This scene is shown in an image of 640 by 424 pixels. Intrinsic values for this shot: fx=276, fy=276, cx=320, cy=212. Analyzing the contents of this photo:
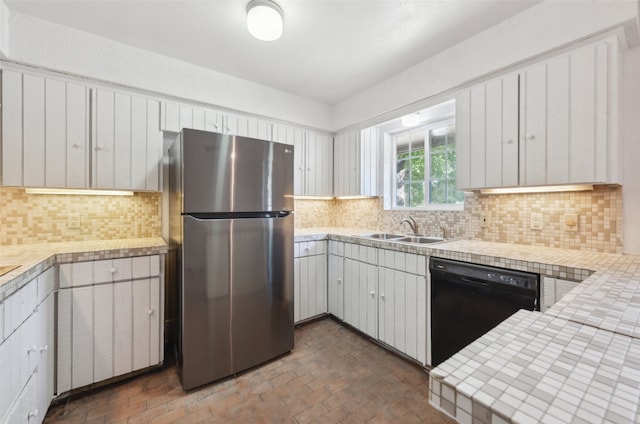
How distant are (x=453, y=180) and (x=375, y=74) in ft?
4.14

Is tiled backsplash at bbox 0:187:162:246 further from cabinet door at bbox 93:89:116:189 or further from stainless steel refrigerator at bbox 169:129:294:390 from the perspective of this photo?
stainless steel refrigerator at bbox 169:129:294:390

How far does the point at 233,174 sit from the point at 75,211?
53.4 inches

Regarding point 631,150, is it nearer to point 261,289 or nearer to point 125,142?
point 261,289

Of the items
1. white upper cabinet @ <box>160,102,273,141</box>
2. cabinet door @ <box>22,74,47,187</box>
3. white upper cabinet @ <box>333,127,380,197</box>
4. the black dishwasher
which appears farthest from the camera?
white upper cabinet @ <box>333,127,380,197</box>

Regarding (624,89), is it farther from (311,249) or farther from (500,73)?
(311,249)

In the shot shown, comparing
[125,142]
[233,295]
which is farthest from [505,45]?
[125,142]

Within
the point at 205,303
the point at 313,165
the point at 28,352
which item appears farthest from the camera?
the point at 313,165

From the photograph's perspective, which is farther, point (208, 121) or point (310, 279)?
point (310, 279)

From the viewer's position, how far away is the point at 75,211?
2.17 meters

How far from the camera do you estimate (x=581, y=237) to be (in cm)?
178

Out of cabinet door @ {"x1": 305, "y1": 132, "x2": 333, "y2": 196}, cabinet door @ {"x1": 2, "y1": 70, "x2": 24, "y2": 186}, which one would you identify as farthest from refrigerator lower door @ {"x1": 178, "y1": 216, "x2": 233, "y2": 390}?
cabinet door @ {"x1": 305, "y1": 132, "x2": 333, "y2": 196}

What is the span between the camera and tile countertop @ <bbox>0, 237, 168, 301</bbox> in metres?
1.18

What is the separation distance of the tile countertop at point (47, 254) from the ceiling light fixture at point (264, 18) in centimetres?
160

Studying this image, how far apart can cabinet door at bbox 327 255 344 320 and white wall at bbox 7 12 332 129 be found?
1.64 metres
